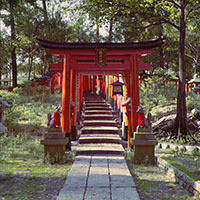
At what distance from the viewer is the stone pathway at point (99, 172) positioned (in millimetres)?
5133

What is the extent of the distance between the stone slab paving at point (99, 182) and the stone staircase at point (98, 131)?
1.49 m

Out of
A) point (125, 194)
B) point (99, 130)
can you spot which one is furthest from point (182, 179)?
point (99, 130)

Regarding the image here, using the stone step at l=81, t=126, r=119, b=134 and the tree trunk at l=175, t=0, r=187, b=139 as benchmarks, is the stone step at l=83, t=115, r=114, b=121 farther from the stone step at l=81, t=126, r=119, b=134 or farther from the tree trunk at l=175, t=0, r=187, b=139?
the tree trunk at l=175, t=0, r=187, b=139

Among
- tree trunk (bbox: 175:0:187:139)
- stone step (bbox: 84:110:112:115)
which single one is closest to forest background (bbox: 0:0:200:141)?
tree trunk (bbox: 175:0:187:139)

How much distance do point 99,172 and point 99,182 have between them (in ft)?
2.96

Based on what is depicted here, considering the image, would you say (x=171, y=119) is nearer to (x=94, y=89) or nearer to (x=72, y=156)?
(x=72, y=156)

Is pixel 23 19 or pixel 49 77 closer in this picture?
pixel 49 77

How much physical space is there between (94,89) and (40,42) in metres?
16.6

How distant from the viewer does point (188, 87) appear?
24109mm

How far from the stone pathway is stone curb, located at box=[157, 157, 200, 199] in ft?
3.80

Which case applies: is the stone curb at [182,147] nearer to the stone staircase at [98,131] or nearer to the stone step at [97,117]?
the stone staircase at [98,131]

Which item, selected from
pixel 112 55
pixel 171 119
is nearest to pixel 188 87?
pixel 171 119

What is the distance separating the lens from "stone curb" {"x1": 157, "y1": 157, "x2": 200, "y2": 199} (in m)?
5.08

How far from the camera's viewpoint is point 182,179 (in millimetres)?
5797
